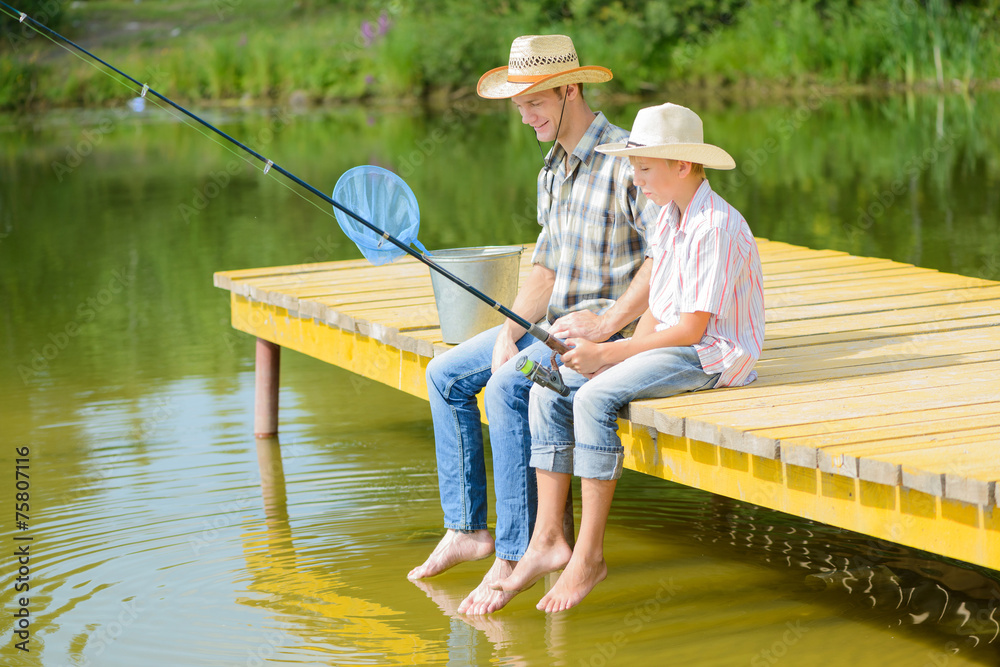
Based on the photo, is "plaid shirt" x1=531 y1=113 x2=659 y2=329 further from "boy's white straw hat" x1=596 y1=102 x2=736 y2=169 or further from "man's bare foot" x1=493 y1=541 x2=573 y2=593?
"man's bare foot" x1=493 y1=541 x2=573 y2=593

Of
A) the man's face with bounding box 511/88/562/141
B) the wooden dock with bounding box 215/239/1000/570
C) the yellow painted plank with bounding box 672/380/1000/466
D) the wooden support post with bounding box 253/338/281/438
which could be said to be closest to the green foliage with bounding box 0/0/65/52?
the wooden support post with bounding box 253/338/281/438

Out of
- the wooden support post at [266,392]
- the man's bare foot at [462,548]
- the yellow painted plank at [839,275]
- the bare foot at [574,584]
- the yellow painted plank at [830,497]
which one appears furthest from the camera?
the wooden support post at [266,392]

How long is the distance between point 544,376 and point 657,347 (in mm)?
267

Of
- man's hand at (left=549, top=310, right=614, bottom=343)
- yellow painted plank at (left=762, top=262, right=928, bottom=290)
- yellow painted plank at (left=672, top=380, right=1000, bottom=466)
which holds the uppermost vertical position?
man's hand at (left=549, top=310, right=614, bottom=343)

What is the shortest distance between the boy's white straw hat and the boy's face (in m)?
0.03

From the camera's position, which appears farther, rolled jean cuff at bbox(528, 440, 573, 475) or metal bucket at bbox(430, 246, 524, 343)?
metal bucket at bbox(430, 246, 524, 343)

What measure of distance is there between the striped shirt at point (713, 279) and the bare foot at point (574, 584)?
1.72 feet

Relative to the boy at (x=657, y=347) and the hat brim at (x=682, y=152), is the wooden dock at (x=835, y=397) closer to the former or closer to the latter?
the boy at (x=657, y=347)

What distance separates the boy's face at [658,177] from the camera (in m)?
3.00

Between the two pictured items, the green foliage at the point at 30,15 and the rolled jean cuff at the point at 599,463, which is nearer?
the rolled jean cuff at the point at 599,463

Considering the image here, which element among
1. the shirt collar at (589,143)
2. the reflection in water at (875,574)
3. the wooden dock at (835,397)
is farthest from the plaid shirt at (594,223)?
the reflection in water at (875,574)

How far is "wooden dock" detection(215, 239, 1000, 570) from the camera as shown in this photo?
249 centimetres

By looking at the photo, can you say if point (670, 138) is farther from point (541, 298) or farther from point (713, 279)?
point (541, 298)

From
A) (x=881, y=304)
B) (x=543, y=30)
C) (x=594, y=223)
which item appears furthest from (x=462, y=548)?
(x=543, y=30)
